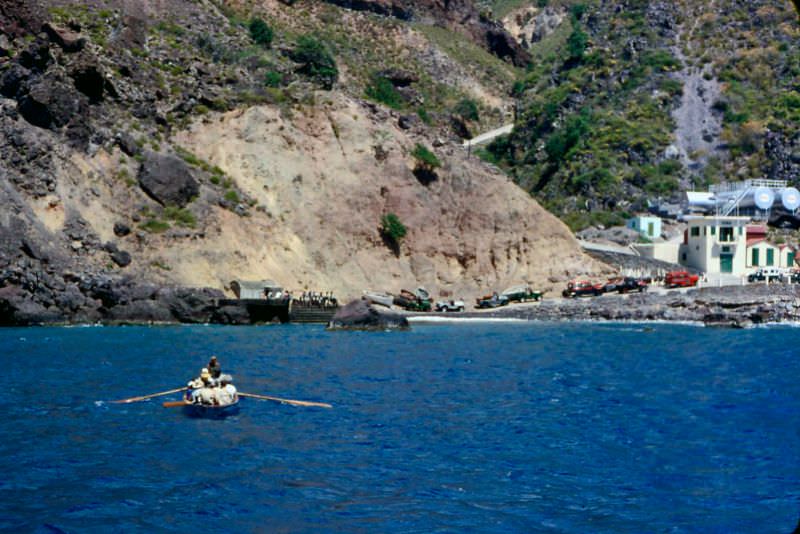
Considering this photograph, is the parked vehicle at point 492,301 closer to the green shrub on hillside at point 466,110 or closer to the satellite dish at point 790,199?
the satellite dish at point 790,199

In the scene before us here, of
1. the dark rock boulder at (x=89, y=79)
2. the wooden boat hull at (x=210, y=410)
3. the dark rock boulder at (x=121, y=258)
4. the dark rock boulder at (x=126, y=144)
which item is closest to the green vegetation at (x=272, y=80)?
the dark rock boulder at (x=89, y=79)

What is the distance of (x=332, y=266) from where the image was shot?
86.1 m

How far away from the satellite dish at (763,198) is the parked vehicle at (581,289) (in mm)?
29768

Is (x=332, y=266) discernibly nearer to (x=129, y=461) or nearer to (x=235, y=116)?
(x=235, y=116)

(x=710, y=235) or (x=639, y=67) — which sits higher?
(x=639, y=67)

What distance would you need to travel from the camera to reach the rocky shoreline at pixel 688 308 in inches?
2911

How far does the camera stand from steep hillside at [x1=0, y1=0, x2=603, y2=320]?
2995 inches

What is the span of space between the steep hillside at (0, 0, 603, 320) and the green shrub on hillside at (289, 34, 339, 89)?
422 millimetres

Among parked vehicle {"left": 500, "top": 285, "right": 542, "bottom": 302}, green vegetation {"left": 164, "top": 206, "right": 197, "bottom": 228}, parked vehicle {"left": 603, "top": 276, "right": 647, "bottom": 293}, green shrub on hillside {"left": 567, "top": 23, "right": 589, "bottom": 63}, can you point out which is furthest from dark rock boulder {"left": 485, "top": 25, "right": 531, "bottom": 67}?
green vegetation {"left": 164, "top": 206, "right": 197, "bottom": 228}

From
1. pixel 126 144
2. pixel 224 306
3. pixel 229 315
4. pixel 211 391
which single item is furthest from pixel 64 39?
pixel 211 391

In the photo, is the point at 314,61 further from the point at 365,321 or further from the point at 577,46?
the point at 365,321

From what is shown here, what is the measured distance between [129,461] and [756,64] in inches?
4874

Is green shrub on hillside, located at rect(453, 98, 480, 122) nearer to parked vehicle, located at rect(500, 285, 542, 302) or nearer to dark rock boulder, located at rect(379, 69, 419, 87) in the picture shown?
dark rock boulder, located at rect(379, 69, 419, 87)

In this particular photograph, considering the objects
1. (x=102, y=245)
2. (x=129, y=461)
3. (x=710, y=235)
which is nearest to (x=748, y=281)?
(x=710, y=235)
